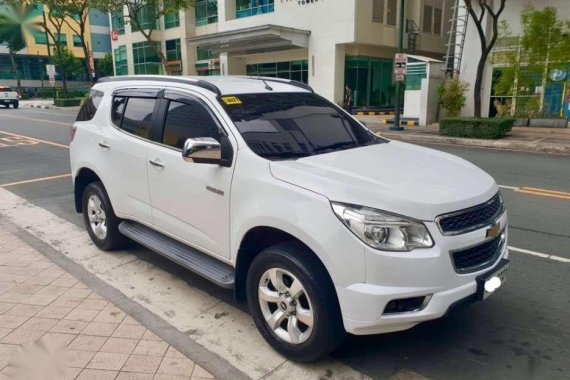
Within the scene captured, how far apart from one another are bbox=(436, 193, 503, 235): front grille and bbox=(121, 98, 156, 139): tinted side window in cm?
282

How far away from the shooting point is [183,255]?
4.01 m

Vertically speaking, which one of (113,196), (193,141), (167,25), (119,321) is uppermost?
(167,25)

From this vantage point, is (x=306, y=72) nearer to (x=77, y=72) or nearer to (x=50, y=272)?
(x=50, y=272)

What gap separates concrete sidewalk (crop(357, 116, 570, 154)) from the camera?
13195 millimetres

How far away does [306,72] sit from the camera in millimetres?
29969

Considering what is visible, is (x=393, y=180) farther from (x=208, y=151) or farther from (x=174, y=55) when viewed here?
(x=174, y=55)

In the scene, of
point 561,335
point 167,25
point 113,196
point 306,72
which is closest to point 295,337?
point 561,335

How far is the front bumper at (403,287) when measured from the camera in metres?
2.67

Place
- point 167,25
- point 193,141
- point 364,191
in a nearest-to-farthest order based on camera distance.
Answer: point 364,191 < point 193,141 < point 167,25

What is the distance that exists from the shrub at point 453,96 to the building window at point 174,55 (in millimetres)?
27191

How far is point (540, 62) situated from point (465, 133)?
372cm

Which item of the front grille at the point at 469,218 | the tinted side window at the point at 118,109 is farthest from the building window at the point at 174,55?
the front grille at the point at 469,218

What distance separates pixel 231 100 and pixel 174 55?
131 feet

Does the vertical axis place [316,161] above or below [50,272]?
above
